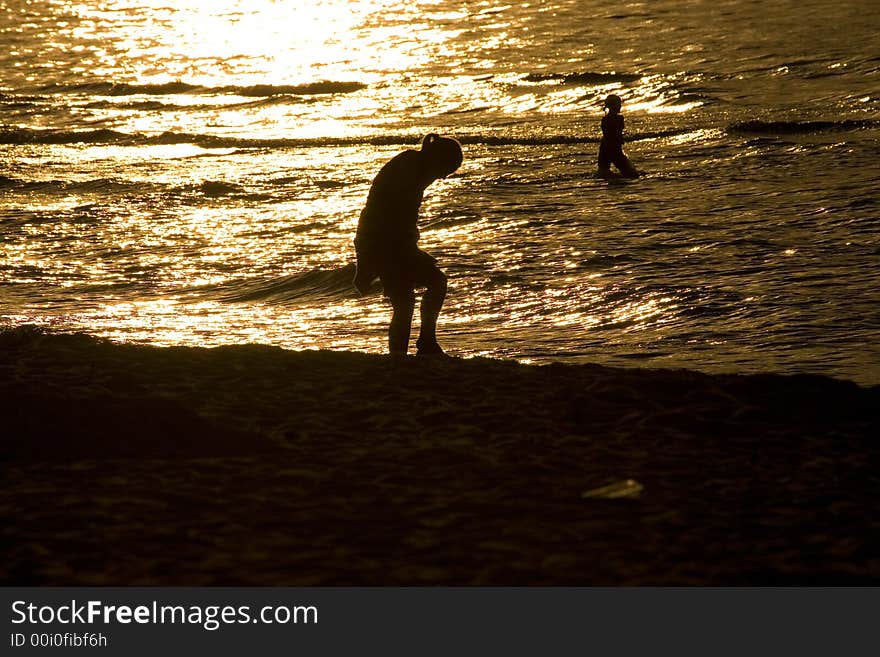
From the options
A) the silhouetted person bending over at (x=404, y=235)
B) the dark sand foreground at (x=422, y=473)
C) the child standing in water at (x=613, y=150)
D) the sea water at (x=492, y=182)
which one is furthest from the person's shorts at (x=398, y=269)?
the child standing in water at (x=613, y=150)

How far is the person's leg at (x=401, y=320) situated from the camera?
8.42m

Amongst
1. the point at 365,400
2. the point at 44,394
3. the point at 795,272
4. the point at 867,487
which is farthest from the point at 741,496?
the point at 795,272

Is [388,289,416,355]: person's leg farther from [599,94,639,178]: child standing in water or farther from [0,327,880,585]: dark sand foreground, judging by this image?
[599,94,639,178]: child standing in water

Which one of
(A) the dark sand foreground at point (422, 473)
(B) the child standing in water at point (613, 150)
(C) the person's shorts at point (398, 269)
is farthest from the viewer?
(B) the child standing in water at point (613, 150)

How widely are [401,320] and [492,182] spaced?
12039 mm

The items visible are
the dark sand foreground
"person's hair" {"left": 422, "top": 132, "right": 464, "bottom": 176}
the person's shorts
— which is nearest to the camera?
the dark sand foreground

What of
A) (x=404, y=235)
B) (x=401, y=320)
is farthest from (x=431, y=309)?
(x=404, y=235)

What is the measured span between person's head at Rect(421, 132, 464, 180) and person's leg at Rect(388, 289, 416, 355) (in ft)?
2.71

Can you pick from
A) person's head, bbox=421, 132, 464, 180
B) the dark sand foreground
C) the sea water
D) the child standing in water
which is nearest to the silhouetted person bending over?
person's head, bbox=421, 132, 464, 180

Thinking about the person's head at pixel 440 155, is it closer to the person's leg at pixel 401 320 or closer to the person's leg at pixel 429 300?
the person's leg at pixel 429 300

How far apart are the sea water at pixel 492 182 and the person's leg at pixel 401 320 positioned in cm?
160

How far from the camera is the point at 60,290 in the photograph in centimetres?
1330

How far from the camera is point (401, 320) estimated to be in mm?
8500

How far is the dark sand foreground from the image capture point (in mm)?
5016
